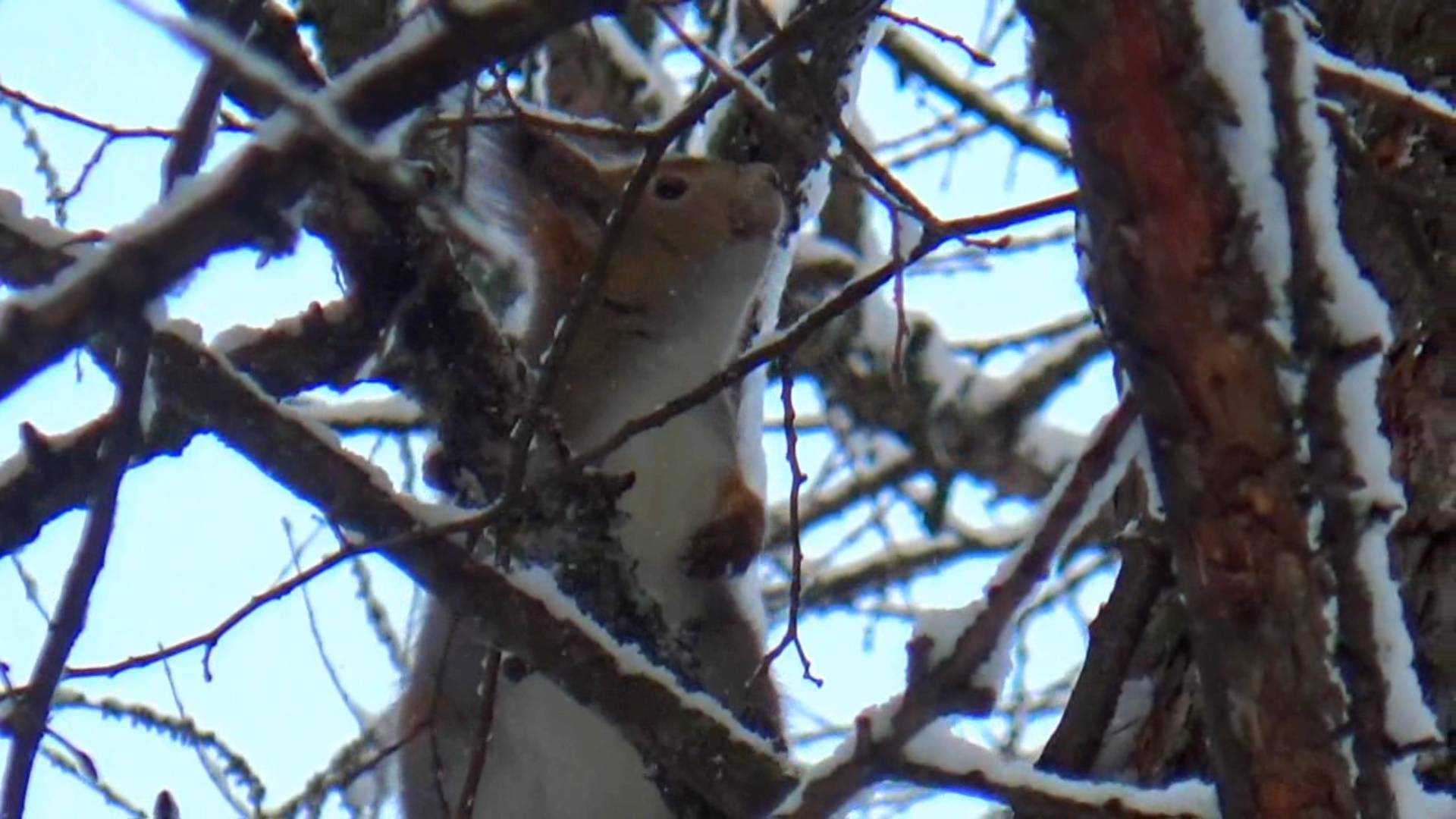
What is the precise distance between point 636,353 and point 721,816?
5.60 ft

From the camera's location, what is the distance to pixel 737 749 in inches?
86.7

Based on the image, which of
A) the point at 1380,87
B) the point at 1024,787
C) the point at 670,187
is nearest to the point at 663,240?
the point at 670,187

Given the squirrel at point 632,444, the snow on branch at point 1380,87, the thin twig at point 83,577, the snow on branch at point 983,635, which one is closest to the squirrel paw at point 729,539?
the squirrel at point 632,444

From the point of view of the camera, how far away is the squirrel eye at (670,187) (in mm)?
4426

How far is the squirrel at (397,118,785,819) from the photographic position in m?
3.20

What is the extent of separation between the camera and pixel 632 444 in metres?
3.67

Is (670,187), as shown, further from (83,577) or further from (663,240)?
(83,577)

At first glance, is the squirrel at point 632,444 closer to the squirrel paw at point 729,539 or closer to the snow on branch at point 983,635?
the squirrel paw at point 729,539

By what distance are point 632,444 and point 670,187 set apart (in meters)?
0.97

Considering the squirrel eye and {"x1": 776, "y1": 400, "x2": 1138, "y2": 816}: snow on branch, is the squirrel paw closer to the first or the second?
the squirrel eye

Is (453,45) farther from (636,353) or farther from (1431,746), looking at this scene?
(636,353)

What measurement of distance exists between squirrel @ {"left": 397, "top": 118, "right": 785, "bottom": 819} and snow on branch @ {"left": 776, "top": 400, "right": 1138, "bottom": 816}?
1.03 m

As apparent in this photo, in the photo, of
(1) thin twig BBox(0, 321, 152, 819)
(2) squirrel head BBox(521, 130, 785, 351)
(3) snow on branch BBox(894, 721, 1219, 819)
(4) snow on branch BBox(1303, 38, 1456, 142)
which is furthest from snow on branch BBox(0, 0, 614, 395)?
(2) squirrel head BBox(521, 130, 785, 351)

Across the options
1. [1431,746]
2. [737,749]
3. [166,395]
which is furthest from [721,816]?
[1431,746]
